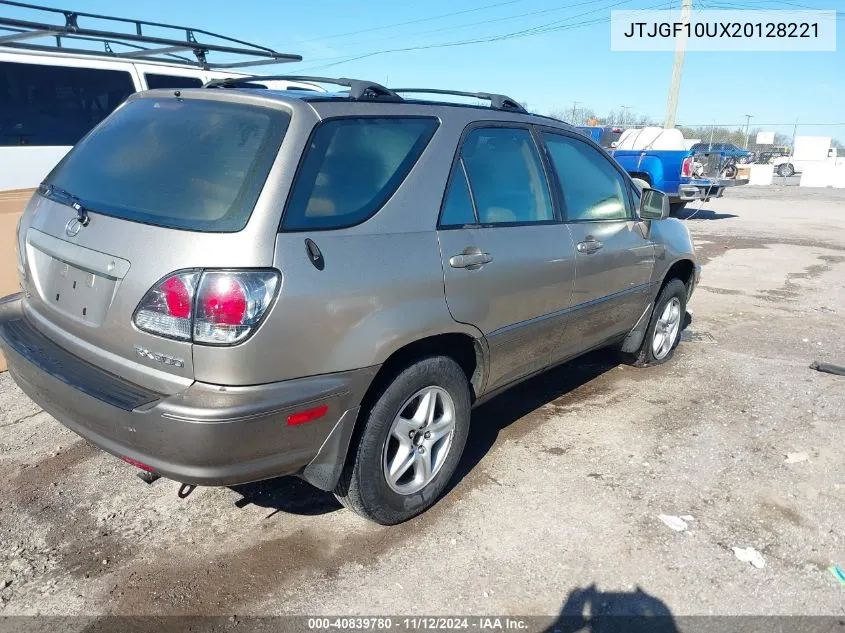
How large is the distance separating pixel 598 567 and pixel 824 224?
15971 millimetres

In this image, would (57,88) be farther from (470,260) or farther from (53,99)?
(470,260)

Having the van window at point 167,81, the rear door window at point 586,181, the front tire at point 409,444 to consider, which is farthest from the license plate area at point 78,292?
the van window at point 167,81

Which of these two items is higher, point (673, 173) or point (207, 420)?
point (673, 173)

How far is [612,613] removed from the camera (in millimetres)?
2570

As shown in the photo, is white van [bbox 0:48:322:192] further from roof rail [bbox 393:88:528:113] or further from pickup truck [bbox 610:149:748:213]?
pickup truck [bbox 610:149:748:213]

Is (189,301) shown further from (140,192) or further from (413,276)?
A: (413,276)

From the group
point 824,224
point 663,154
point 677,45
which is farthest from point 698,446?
point 677,45

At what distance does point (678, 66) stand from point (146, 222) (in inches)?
834

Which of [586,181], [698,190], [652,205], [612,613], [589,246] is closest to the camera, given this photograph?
[612,613]

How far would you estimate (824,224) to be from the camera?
1578 cm

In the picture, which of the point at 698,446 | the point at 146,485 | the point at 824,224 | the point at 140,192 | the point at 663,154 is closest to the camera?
the point at 140,192

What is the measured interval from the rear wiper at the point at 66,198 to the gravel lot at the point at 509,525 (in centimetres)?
138

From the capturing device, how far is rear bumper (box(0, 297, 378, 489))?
89.9 inches

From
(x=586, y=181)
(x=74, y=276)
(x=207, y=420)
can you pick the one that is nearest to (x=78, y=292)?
(x=74, y=276)
